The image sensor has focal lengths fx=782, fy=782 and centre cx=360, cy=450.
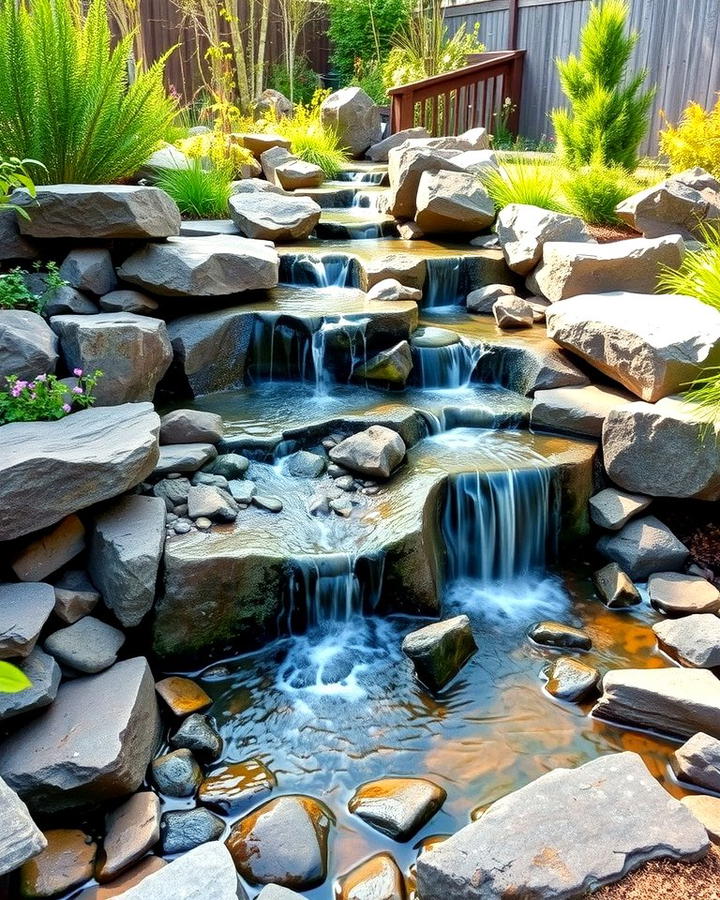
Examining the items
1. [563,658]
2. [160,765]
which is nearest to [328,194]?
[563,658]

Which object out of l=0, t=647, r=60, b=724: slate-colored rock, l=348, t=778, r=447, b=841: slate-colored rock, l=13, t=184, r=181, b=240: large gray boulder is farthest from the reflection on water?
l=13, t=184, r=181, b=240: large gray boulder

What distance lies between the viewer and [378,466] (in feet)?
13.9

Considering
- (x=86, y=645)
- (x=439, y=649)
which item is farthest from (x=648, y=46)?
(x=86, y=645)

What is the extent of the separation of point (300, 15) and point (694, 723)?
12461 mm

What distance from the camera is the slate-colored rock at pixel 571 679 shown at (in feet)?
11.0

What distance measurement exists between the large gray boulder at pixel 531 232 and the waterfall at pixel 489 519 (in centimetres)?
256

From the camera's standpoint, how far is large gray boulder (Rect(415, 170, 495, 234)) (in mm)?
7070

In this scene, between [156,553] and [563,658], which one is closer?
[156,553]

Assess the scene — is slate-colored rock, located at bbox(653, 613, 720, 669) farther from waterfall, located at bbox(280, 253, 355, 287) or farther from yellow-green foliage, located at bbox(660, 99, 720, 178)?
yellow-green foliage, located at bbox(660, 99, 720, 178)

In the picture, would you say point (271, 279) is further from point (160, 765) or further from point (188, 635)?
point (160, 765)

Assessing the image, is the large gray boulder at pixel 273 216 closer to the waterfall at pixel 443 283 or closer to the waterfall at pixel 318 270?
the waterfall at pixel 318 270

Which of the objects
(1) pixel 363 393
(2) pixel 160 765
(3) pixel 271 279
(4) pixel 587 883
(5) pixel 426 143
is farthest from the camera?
(5) pixel 426 143

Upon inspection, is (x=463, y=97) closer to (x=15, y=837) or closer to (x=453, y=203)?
(x=453, y=203)

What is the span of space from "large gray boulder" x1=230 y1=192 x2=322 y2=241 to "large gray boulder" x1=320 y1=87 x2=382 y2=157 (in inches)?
159
